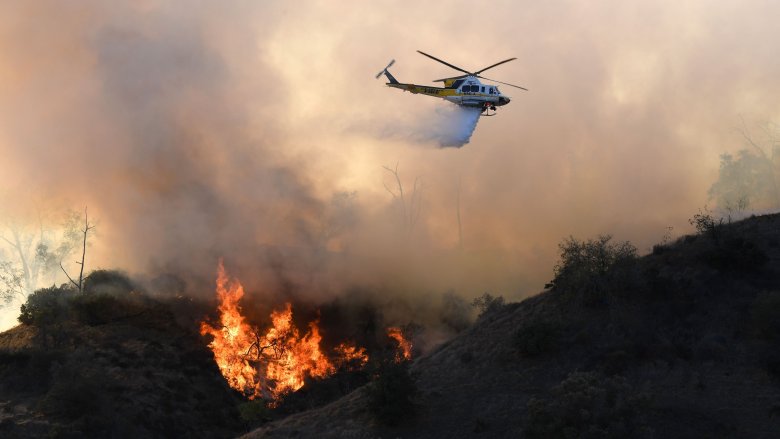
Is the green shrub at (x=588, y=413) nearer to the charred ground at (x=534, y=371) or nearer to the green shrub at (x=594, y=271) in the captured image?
the charred ground at (x=534, y=371)

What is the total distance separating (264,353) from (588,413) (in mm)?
40794

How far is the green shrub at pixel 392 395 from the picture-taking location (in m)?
44.9

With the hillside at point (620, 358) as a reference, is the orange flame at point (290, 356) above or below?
above

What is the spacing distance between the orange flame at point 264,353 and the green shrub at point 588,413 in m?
33.3

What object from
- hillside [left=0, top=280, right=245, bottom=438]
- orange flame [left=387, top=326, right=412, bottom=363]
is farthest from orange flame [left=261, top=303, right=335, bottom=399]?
orange flame [left=387, top=326, right=412, bottom=363]

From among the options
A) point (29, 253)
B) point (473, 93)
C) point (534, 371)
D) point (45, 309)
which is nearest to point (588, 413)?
point (534, 371)

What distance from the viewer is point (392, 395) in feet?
149

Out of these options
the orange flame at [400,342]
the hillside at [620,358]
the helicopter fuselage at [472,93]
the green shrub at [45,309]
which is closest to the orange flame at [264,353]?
the orange flame at [400,342]

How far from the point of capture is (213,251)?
84.6 m

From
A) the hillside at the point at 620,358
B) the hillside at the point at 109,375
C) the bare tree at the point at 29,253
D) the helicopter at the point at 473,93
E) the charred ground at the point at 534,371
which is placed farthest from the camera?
the bare tree at the point at 29,253

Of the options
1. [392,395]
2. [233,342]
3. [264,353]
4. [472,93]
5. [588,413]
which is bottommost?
[588,413]

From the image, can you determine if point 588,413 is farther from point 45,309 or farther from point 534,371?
point 45,309

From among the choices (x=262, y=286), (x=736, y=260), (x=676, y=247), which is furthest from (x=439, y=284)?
(x=736, y=260)

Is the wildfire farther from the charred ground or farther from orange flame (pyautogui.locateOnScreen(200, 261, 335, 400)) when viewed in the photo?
the charred ground
